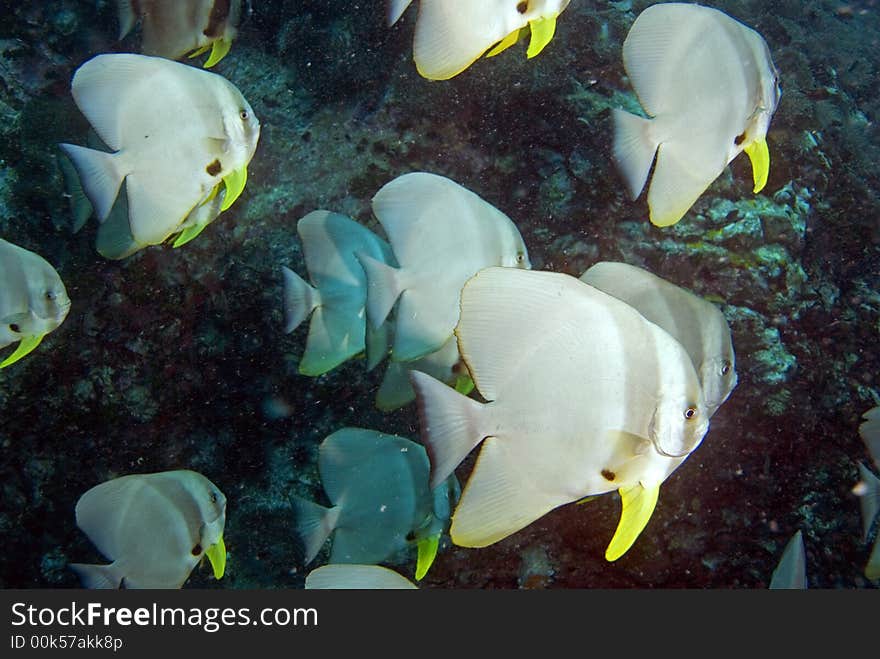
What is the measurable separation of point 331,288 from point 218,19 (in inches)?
59.1

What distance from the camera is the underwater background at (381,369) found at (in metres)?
3.28

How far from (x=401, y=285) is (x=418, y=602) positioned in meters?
1.15

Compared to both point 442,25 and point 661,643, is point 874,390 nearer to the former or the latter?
point 661,643

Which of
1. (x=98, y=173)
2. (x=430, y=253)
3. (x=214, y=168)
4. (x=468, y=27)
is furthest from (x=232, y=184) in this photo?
(x=468, y=27)

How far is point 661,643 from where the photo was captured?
8.05 ft

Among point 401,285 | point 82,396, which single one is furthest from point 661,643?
point 82,396

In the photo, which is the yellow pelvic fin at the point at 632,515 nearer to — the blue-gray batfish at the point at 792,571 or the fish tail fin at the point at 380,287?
the fish tail fin at the point at 380,287

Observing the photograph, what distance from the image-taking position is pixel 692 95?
2.42m

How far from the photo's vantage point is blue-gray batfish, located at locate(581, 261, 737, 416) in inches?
86.0

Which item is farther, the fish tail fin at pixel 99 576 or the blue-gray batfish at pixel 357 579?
the fish tail fin at pixel 99 576

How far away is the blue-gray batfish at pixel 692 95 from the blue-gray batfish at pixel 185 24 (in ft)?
6.54

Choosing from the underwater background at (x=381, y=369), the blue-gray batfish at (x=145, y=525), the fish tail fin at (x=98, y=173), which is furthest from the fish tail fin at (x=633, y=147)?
the blue-gray batfish at (x=145, y=525)

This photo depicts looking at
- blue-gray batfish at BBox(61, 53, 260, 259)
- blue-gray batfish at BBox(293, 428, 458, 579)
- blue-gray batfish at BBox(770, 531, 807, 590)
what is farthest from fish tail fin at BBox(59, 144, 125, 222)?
blue-gray batfish at BBox(770, 531, 807, 590)

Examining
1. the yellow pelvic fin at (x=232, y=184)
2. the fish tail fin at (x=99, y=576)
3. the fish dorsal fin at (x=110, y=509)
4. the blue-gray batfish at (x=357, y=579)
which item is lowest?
the fish tail fin at (x=99, y=576)
